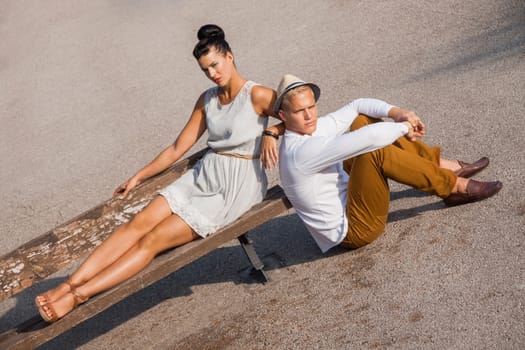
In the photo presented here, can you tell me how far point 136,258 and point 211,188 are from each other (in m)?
0.76

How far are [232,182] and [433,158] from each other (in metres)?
1.41

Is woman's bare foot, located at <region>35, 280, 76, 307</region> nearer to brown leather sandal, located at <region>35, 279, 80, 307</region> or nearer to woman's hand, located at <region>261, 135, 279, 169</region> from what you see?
brown leather sandal, located at <region>35, 279, 80, 307</region>

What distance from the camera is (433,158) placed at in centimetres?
534

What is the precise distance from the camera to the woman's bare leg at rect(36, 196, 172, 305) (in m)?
5.01

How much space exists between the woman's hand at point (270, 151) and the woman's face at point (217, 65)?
54 cm

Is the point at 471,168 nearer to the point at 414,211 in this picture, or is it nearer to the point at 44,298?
the point at 414,211

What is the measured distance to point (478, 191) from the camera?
5309mm

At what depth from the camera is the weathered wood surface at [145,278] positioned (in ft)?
15.6

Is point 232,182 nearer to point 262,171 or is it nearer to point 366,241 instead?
point 262,171

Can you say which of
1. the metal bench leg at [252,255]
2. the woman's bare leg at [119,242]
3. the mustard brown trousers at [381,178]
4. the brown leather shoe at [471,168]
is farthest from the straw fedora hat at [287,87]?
the brown leather shoe at [471,168]

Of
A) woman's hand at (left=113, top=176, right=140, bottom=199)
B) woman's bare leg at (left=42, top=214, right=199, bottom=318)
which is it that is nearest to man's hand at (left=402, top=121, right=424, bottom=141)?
woman's bare leg at (left=42, top=214, right=199, bottom=318)

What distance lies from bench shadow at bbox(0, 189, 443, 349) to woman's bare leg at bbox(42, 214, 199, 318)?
83 centimetres

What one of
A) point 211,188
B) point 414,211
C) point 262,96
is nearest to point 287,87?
point 262,96

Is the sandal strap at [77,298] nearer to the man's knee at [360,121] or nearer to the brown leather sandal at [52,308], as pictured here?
the brown leather sandal at [52,308]
